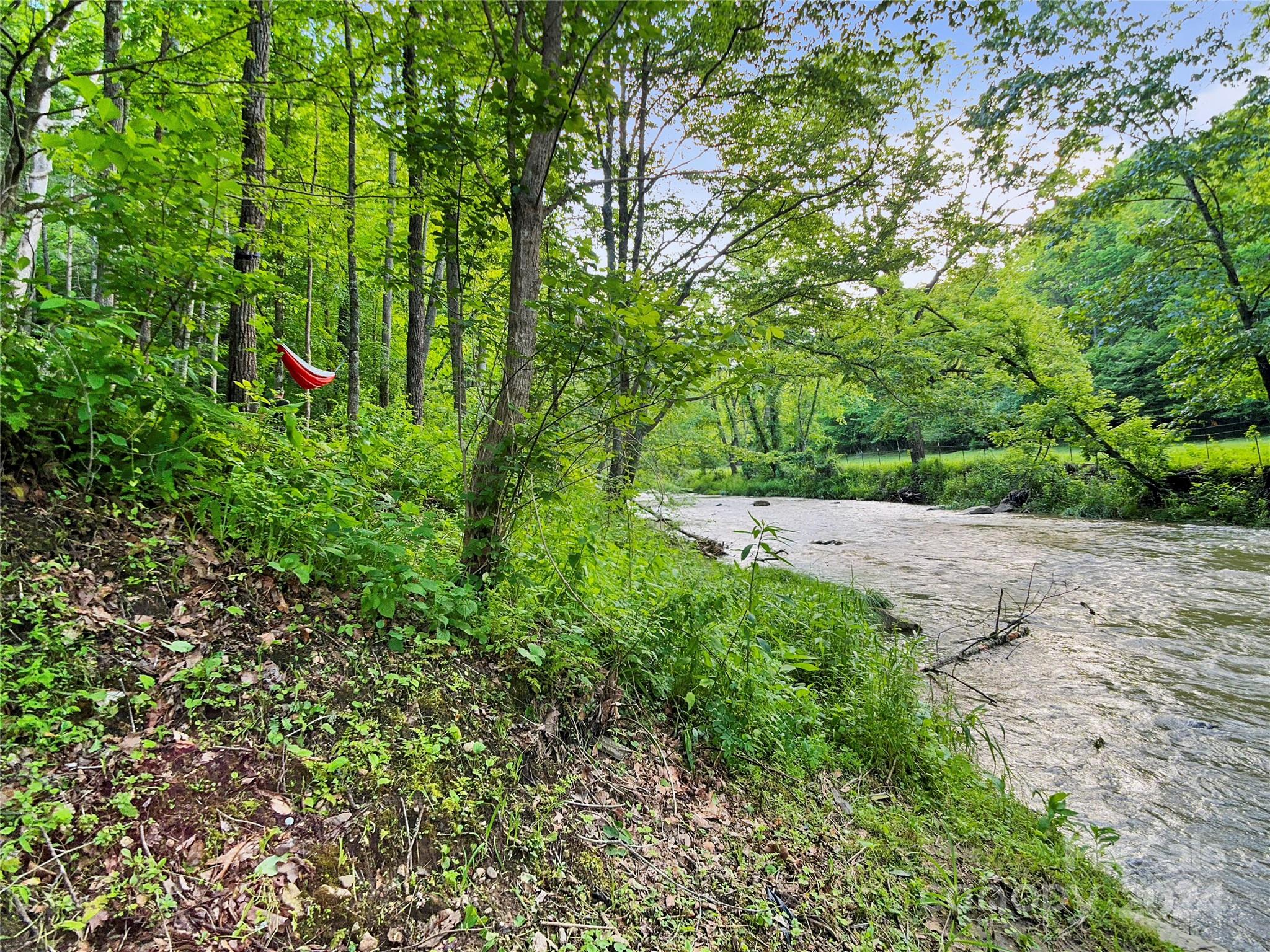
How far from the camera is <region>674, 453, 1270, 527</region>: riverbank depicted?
12.6 meters

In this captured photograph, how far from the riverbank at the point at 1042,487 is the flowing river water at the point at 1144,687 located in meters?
1.95

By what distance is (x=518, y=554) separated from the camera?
3.09 m

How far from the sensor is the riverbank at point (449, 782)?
148 cm

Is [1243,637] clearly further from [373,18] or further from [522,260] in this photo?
[373,18]

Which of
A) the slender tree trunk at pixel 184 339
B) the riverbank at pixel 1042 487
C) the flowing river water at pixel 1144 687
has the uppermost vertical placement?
the slender tree trunk at pixel 184 339

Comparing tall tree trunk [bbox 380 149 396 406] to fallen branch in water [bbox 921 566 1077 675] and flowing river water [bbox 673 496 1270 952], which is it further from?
fallen branch in water [bbox 921 566 1077 675]

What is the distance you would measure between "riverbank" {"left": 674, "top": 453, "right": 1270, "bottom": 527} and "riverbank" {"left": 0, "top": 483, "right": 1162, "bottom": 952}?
4.86 meters

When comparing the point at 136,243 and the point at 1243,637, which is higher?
the point at 136,243

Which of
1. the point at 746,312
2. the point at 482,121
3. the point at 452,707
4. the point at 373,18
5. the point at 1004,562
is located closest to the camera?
the point at 452,707

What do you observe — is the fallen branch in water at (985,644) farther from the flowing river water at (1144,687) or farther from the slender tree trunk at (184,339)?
the slender tree trunk at (184,339)

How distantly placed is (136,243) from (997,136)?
12.1 meters

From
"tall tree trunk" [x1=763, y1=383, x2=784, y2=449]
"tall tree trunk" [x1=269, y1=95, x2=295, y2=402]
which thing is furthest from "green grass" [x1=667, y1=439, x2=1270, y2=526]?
"tall tree trunk" [x1=269, y1=95, x2=295, y2=402]

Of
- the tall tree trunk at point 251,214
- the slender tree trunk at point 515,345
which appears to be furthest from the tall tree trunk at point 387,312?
the slender tree trunk at point 515,345

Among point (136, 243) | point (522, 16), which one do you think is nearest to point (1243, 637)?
point (522, 16)
